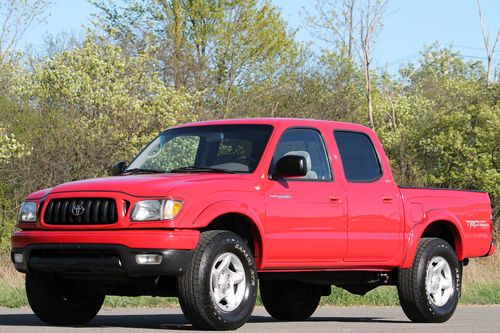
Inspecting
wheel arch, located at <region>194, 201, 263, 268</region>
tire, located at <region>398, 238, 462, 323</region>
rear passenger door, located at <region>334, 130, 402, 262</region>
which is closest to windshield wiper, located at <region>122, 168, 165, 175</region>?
wheel arch, located at <region>194, 201, 263, 268</region>

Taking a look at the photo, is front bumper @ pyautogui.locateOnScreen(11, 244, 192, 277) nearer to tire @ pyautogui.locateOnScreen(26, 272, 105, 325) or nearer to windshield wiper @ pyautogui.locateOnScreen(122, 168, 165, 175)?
tire @ pyautogui.locateOnScreen(26, 272, 105, 325)

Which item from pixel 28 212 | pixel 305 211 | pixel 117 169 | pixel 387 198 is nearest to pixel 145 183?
pixel 28 212

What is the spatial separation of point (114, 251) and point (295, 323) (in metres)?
2.99

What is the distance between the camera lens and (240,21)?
44938 millimetres

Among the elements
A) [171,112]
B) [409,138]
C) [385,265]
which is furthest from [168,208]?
[409,138]

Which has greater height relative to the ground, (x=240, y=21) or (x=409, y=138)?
(x=240, y=21)

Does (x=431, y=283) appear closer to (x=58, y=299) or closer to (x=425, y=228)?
(x=425, y=228)

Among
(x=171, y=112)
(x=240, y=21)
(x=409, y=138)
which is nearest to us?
(x=171, y=112)

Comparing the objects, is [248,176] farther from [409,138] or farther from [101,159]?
[409,138]

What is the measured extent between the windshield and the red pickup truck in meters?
0.02

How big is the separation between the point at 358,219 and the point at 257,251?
4.56ft

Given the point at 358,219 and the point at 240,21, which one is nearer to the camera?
the point at 358,219

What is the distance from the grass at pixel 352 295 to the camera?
1491 cm

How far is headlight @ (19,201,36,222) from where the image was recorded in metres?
10.7
